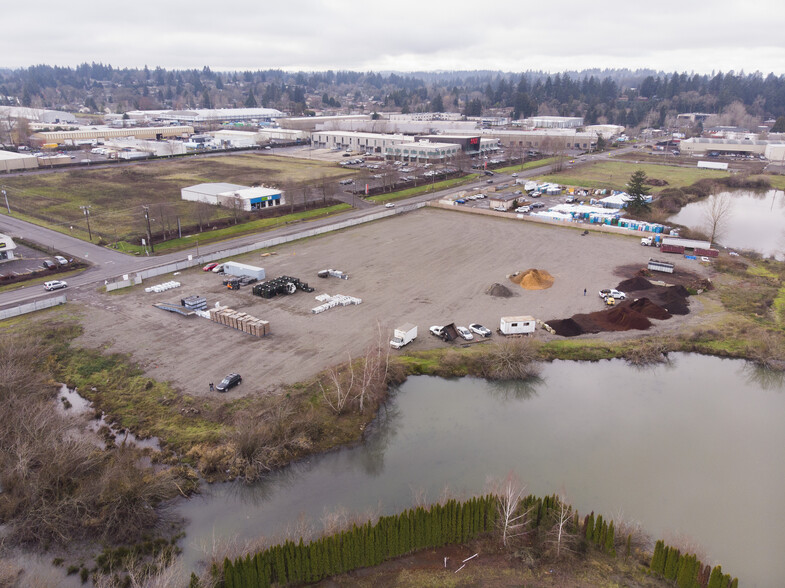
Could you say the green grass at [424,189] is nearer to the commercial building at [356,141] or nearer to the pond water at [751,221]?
the commercial building at [356,141]

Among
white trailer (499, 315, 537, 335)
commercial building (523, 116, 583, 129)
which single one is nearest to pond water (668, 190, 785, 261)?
white trailer (499, 315, 537, 335)

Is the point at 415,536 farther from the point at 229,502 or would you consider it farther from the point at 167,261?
the point at 167,261

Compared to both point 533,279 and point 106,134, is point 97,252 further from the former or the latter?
point 106,134

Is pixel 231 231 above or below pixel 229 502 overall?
above

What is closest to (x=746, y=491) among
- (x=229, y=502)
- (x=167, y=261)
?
(x=229, y=502)

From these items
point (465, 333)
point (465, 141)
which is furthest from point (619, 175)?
point (465, 333)

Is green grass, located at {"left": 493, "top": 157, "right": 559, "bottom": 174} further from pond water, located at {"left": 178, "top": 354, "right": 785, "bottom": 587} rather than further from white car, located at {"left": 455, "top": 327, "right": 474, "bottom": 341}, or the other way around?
pond water, located at {"left": 178, "top": 354, "right": 785, "bottom": 587}

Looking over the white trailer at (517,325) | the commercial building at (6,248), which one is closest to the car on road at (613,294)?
the white trailer at (517,325)
